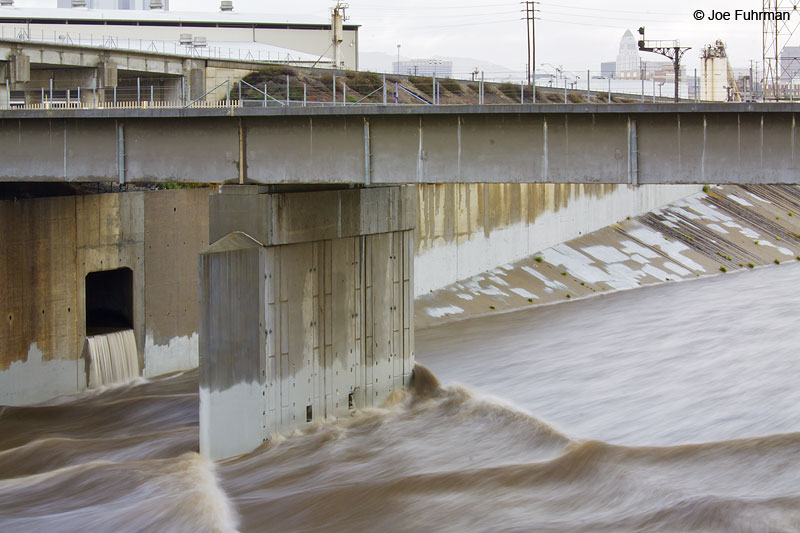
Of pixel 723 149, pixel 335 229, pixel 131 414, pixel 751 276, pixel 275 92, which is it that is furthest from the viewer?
pixel 275 92

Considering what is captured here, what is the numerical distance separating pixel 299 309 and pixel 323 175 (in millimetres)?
3472

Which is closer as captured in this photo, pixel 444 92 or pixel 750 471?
pixel 750 471

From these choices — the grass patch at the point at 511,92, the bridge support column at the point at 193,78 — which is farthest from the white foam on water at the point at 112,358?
the grass patch at the point at 511,92

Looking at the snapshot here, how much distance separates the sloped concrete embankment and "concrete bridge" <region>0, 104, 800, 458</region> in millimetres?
12686

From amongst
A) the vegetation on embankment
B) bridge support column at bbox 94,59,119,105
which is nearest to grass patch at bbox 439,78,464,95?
the vegetation on embankment

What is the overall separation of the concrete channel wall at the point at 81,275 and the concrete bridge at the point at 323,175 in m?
4.24

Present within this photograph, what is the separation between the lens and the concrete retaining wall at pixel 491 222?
44.9 meters

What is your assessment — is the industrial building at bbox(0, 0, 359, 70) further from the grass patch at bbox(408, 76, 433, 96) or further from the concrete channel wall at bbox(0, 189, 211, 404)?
the concrete channel wall at bbox(0, 189, 211, 404)

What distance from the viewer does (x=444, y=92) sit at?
229 ft

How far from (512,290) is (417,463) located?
23.0 metres

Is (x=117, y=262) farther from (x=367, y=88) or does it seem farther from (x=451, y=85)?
(x=451, y=85)

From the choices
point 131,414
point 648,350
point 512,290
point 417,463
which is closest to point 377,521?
point 417,463

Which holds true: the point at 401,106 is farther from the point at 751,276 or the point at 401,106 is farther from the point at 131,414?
the point at 751,276

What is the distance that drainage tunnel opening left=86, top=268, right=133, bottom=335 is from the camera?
36312mm
